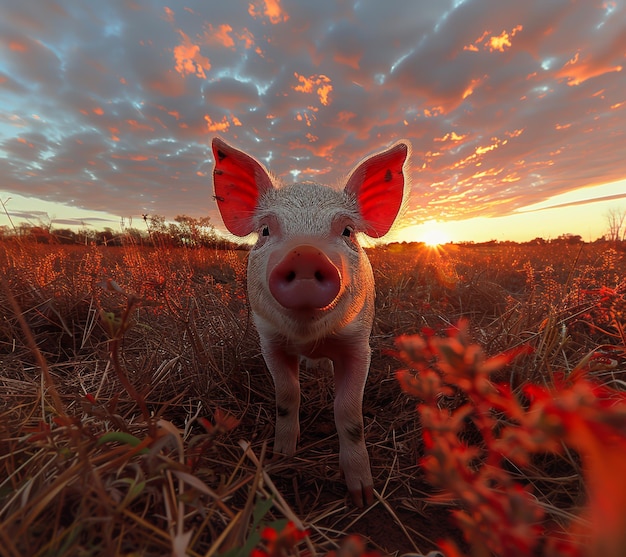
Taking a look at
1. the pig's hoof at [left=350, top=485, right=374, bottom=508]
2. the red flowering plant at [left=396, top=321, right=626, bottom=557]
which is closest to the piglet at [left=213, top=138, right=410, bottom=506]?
the pig's hoof at [left=350, top=485, right=374, bottom=508]

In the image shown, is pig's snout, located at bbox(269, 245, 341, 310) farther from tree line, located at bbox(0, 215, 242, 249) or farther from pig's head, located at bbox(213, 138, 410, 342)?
tree line, located at bbox(0, 215, 242, 249)

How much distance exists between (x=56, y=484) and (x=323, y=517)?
3.78ft

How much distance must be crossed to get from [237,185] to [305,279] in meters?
1.47

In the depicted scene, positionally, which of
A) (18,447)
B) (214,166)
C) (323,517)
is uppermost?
(214,166)

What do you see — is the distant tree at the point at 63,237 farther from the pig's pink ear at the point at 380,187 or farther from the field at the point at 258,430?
the pig's pink ear at the point at 380,187

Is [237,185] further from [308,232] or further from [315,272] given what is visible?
[315,272]

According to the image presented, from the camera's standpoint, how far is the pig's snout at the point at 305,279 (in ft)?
5.53

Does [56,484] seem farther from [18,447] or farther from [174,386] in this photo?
[174,386]

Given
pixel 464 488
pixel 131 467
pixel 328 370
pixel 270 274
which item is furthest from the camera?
pixel 328 370

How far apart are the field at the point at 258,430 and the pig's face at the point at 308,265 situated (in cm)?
46

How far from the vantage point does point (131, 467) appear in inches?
41.8

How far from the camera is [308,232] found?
81.9 inches

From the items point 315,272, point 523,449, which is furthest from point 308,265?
point 523,449

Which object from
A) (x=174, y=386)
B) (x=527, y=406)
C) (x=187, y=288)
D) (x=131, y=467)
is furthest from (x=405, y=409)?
(x=187, y=288)
